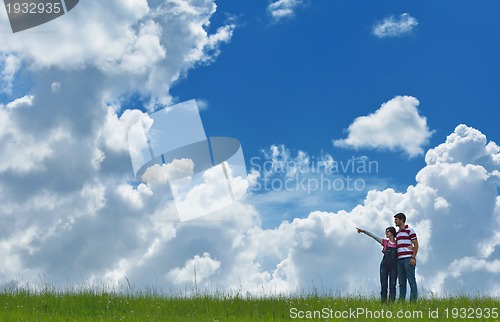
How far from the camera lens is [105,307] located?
19578 millimetres

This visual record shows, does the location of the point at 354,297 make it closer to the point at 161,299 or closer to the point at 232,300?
the point at 232,300

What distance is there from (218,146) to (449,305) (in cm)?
981

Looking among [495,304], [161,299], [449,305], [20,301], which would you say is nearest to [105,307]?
[161,299]

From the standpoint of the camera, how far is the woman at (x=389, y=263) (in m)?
19.6

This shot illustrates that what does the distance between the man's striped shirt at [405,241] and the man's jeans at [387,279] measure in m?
0.58

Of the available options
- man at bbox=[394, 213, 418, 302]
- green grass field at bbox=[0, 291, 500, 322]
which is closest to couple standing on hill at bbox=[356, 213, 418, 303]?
man at bbox=[394, 213, 418, 302]

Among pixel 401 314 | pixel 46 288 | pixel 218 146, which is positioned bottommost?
pixel 401 314

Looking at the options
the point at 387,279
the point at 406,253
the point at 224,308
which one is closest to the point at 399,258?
the point at 406,253

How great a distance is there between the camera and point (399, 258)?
1948cm

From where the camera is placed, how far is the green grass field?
17156 millimetres

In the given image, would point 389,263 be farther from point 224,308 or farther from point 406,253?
point 224,308

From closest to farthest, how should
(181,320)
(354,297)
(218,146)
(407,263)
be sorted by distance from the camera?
(181,320) < (407,263) < (354,297) < (218,146)

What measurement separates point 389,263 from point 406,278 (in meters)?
0.73

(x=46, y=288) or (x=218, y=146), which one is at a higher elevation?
(x=218, y=146)
